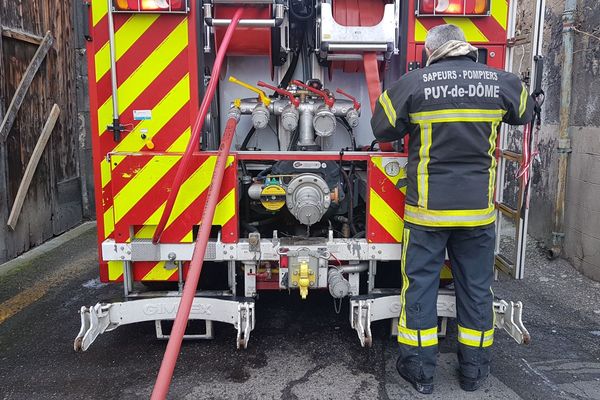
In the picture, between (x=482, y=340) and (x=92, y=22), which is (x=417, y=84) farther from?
(x=92, y=22)

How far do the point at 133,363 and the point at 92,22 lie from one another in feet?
6.68

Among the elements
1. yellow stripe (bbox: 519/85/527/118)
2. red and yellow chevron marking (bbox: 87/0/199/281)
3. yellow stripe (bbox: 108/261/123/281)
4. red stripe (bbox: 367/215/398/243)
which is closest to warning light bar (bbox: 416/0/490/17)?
yellow stripe (bbox: 519/85/527/118)

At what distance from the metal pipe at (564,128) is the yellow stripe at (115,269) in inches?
165

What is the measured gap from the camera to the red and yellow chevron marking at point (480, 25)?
3.42m

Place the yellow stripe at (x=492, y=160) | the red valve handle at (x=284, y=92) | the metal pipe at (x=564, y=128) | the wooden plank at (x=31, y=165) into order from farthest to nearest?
the wooden plank at (x=31, y=165) → the metal pipe at (x=564, y=128) → the red valve handle at (x=284, y=92) → the yellow stripe at (x=492, y=160)

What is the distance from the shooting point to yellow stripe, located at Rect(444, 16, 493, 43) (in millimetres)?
3431

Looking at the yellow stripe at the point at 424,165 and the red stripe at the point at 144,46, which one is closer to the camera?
the yellow stripe at the point at 424,165

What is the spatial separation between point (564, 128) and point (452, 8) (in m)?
2.78

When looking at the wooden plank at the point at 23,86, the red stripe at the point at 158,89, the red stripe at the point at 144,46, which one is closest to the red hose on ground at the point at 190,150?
the red stripe at the point at 158,89

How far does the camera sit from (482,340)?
320cm

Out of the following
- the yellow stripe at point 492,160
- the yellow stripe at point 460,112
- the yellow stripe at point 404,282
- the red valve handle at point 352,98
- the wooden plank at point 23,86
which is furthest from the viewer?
the wooden plank at point 23,86

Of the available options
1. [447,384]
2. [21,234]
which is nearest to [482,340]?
[447,384]

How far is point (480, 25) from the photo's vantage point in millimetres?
3443

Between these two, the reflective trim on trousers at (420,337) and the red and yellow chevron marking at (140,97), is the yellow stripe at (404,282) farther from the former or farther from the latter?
the red and yellow chevron marking at (140,97)
